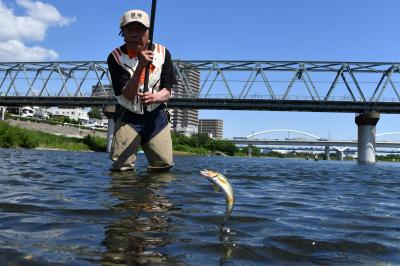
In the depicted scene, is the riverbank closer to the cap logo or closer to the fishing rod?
the fishing rod

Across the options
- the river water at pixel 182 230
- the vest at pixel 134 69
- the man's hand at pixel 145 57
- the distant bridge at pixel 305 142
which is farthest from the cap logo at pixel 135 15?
the distant bridge at pixel 305 142

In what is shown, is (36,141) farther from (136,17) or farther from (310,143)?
(310,143)

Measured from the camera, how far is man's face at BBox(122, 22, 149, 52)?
7.26 meters

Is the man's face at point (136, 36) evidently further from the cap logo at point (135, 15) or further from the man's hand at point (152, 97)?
the man's hand at point (152, 97)

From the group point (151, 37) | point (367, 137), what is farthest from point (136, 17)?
point (367, 137)

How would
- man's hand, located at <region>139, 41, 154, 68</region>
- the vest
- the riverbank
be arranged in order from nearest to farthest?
man's hand, located at <region>139, 41, 154, 68</region> → the vest → the riverbank

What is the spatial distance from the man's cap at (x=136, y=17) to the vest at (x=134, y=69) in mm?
777

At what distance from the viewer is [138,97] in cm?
771

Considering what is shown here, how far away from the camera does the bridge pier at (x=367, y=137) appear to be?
2943 inches

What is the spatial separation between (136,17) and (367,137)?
2941 inches

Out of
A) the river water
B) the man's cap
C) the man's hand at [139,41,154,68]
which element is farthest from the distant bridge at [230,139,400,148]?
the river water

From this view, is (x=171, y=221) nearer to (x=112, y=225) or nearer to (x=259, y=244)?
(x=112, y=225)

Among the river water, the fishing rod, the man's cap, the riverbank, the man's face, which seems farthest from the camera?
the riverbank

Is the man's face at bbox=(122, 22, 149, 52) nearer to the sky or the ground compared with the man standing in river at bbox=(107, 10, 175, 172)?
nearer to the sky
